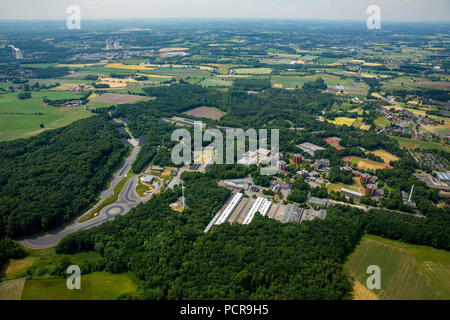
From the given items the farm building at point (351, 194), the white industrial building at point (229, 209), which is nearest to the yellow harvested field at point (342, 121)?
the farm building at point (351, 194)

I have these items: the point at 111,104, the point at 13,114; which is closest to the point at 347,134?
the point at 111,104

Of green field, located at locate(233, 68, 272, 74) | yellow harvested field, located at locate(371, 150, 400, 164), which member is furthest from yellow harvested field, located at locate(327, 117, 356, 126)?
green field, located at locate(233, 68, 272, 74)

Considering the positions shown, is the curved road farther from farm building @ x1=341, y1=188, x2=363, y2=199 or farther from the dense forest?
farm building @ x1=341, y1=188, x2=363, y2=199

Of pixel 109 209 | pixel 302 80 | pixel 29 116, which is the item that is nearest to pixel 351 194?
pixel 109 209

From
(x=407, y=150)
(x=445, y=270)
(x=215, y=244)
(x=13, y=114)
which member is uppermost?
(x=13, y=114)

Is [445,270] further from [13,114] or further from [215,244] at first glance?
[13,114]

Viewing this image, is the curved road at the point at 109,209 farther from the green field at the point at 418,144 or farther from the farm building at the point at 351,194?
the green field at the point at 418,144

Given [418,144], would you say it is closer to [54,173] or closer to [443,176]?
Answer: [443,176]
